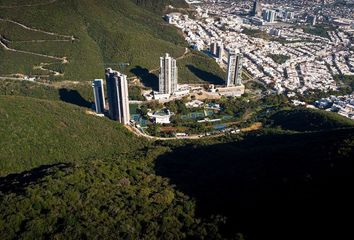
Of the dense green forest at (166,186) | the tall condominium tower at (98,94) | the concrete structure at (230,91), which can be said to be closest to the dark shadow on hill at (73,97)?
the tall condominium tower at (98,94)

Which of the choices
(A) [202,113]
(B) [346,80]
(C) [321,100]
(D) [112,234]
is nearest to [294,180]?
(D) [112,234]

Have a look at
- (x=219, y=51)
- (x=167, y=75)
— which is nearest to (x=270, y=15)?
(x=219, y=51)

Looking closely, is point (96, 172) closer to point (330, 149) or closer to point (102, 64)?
point (330, 149)

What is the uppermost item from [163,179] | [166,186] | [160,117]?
[166,186]

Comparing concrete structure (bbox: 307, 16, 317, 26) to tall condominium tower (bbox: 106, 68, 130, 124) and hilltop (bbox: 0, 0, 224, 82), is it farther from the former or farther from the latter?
tall condominium tower (bbox: 106, 68, 130, 124)

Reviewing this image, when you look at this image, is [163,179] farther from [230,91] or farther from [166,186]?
[230,91]

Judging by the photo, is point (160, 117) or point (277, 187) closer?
point (277, 187)
